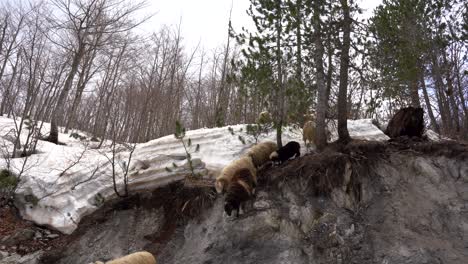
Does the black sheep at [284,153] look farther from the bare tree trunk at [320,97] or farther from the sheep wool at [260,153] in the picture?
the bare tree trunk at [320,97]

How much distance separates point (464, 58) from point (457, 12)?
1597mm

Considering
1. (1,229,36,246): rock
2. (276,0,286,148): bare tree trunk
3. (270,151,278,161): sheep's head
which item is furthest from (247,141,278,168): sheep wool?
(1,229,36,246): rock

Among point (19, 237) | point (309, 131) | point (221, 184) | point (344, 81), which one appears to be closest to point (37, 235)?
point (19, 237)

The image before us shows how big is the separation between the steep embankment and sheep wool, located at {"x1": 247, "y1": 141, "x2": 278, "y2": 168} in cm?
29

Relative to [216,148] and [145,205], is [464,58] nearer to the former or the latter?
[216,148]

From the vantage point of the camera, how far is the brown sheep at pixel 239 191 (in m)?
6.65

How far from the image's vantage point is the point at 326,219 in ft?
20.9

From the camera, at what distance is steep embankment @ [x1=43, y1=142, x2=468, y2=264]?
611 cm

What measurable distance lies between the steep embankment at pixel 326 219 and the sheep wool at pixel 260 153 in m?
0.29

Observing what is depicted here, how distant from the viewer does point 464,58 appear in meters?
10.4

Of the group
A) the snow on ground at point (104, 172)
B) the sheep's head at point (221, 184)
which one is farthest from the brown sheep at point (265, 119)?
the sheep's head at point (221, 184)

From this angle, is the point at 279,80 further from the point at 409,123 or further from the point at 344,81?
the point at 409,123

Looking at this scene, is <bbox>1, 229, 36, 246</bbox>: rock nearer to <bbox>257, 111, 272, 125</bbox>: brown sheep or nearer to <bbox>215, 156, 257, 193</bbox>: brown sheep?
<bbox>215, 156, 257, 193</bbox>: brown sheep

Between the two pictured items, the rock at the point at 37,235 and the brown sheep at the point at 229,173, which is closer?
the brown sheep at the point at 229,173
